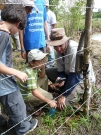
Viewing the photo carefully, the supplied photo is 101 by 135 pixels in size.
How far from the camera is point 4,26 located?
1.57 m

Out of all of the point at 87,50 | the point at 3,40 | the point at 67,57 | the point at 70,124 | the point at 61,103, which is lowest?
the point at 70,124

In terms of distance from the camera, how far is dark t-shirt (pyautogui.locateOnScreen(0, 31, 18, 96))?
1520mm

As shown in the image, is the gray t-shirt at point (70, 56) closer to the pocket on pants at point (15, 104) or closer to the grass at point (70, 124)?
the grass at point (70, 124)

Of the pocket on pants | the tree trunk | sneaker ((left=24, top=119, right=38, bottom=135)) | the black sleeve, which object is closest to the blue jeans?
the pocket on pants

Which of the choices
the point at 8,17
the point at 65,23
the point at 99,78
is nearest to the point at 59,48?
the point at 8,17

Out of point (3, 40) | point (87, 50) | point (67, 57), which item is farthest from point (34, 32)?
point (3, 40)

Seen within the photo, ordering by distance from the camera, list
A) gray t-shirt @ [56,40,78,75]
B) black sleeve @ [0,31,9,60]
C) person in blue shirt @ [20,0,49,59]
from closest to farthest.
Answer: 1. black sleeve @ [0,31,9,60]
2. gray t-shirt @ [56,40,78,75]
3. person in blue shirt @ [20,0,49,59]

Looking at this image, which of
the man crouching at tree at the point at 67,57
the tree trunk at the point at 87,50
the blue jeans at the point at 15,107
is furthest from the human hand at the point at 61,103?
the blue jeans at the point at 15,107

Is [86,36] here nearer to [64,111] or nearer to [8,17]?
[8,17]

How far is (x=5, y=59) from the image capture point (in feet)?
5.51

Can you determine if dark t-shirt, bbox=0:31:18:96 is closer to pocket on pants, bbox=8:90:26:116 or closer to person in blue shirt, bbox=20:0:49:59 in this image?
pocket on pants, bbox=8:90:26:116

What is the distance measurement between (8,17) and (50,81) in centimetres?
182

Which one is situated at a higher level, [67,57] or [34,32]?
[34,32]

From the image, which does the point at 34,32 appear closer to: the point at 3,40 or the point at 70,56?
the point at 70,56
